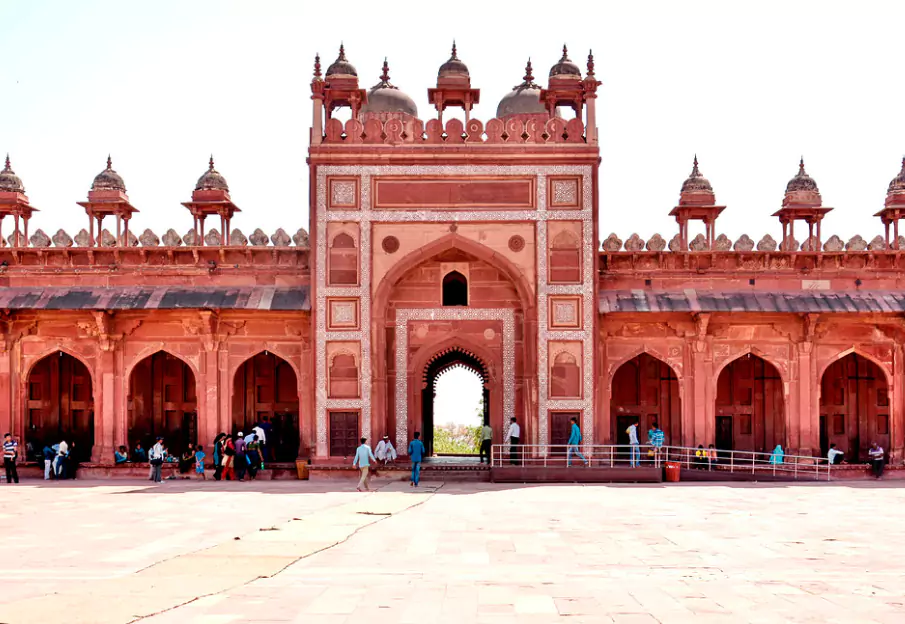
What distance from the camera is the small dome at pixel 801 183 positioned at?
22047 mm

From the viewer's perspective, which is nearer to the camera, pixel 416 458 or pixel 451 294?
pixel 416 458

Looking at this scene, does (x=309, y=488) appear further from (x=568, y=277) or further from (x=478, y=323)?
(x=568, y=277)

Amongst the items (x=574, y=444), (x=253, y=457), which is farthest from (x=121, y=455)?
(x=574, y=444)

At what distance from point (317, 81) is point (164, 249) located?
16.6 ft

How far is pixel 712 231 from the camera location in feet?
72.3

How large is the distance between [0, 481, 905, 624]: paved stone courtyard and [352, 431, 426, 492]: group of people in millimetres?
1607

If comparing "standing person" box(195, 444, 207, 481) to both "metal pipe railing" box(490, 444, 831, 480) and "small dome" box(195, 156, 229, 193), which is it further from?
"small dome" box(195, 156, 229, 193)

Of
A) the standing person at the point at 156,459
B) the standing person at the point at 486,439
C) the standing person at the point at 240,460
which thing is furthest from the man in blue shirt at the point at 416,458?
the standing person at the point at 156,459

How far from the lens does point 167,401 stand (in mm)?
23312

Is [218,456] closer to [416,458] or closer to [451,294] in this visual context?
[416,458]

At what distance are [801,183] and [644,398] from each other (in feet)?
20.1

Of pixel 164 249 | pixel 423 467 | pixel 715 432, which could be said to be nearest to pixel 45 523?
pixel 423 467

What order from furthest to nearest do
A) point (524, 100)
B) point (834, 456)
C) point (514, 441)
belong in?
point (524, 100), point (834, 456), point (514, 441)

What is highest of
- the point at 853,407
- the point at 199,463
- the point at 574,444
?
the point at 853,407
